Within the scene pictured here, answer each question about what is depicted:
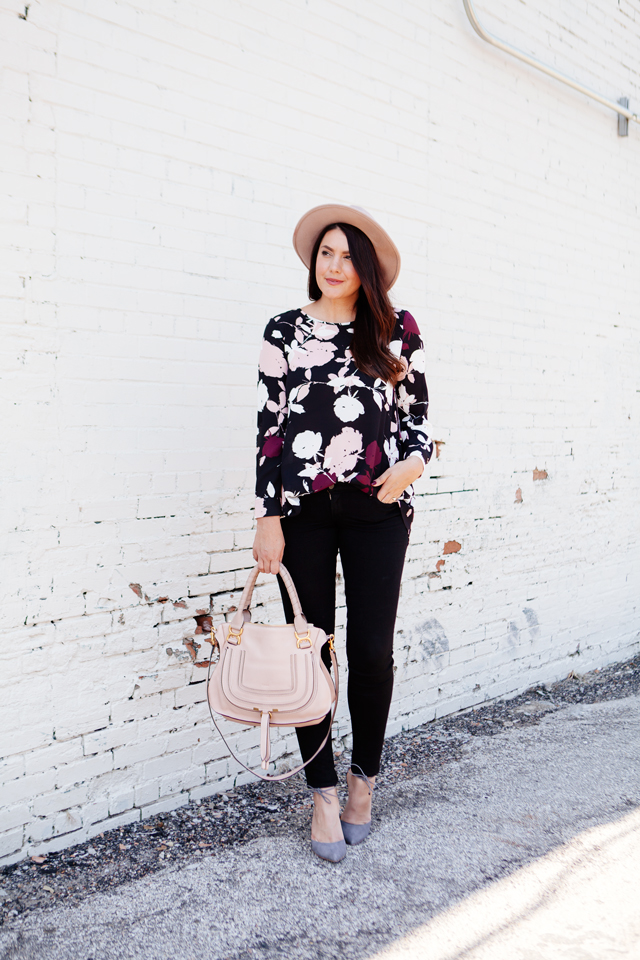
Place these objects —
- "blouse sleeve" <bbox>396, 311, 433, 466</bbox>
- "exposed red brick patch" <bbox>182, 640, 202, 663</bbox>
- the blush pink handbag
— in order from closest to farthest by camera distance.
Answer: the blush pink handbag → "blouse sleeve" <bbox>396, 311, 433, 466</bbox> → "exposed red brick patch" <bbox>182, 640, 202, 663</bbox>

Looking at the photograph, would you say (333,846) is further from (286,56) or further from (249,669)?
(286,56)

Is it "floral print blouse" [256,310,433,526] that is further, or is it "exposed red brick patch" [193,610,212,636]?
"exposed red brick patch" [193,610,212,636]

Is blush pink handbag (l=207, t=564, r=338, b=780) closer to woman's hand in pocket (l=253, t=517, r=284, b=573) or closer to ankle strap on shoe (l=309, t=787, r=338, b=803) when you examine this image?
woman's hand in pocket (l=253, t=517, r=284, b=573)

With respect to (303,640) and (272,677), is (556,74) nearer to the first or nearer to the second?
(303,640)

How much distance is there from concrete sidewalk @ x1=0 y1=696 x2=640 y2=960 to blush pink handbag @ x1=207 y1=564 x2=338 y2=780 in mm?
363

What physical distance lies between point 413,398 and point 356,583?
610mm

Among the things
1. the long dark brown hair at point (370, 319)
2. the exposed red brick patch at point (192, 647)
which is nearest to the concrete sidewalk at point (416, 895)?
the exposed red brick patch at point (192, 647)

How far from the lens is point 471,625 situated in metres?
3.46

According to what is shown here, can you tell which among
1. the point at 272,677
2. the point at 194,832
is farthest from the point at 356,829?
the point at 272,677

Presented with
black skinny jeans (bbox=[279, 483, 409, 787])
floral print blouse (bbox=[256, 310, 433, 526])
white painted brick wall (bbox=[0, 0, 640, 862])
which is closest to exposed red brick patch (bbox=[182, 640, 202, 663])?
white painted brick wall (bbox=[0, 0, 640, 862])

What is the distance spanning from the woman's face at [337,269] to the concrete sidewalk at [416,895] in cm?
171

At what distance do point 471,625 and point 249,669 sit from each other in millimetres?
1779

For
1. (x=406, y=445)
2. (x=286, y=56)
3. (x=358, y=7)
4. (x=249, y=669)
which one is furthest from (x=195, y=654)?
(x=358, y=7)

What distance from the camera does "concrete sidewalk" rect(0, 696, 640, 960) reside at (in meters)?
1.74
